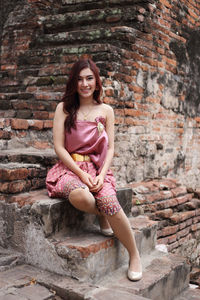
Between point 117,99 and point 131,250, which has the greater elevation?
point 117,99

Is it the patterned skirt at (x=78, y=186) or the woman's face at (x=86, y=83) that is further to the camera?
the woman's face at (x=86, y=83)

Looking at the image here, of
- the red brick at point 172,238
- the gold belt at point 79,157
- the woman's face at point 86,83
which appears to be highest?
the woman's face at point 86,83

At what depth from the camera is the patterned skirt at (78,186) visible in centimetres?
245

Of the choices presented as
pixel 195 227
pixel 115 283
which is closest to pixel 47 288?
pixel 115 283

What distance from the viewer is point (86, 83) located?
2.70m

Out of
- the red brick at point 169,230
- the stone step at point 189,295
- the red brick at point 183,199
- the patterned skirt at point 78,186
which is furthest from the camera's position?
the red brick at point 183,199

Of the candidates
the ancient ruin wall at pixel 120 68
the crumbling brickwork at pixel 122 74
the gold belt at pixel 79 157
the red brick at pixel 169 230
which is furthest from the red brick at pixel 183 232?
the gold belt at pixel 79 157

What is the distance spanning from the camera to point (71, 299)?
220 centimetres

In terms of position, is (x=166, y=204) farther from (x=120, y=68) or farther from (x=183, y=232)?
(x=120, y=68)

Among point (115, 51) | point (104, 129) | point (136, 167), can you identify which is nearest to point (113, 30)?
point (115, 51)

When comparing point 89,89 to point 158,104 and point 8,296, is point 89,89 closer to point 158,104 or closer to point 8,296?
point 8,296

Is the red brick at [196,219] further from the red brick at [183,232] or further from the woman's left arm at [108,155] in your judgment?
the woman's left arm at [108,155]

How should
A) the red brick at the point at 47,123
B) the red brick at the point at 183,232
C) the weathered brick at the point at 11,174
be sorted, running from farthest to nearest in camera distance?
the red brick at the point at 183,232 < the red brick at the point at 47,123 < the weathered brick at the point at 11,174

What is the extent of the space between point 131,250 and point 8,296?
884 millimetres
